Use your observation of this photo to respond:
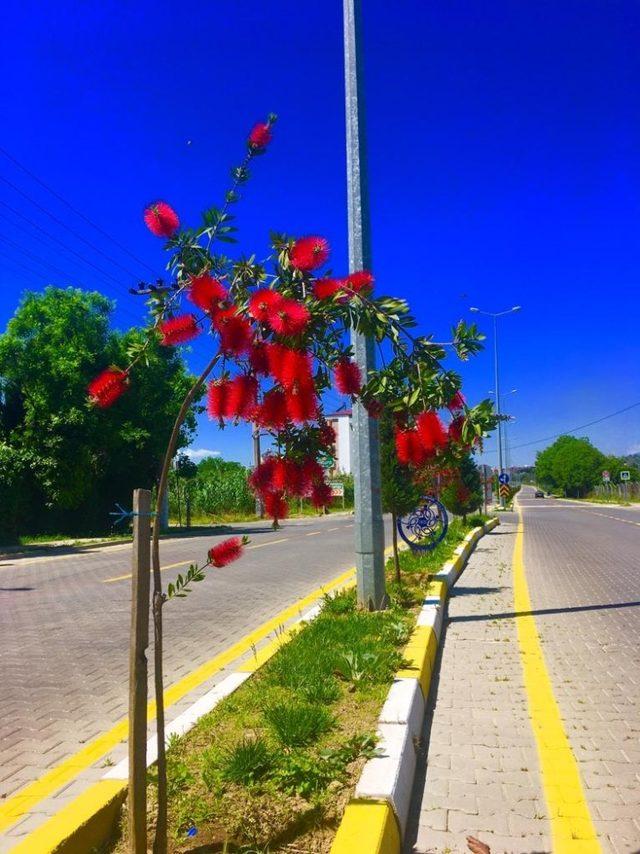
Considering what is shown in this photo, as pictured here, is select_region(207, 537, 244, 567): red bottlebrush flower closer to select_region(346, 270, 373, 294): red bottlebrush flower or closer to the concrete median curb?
select_region(346, 270, 373, 294): red bottlebrush flower

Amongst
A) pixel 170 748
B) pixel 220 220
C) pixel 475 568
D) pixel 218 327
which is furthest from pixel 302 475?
pixel 475 568

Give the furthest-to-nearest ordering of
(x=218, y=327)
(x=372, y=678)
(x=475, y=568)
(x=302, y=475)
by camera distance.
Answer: (x=475, y=568)
(x=372, y=678)
(x=302, y=475)
(x=218, y=327)

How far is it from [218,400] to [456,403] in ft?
2.91

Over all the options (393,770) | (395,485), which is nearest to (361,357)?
(395,485)

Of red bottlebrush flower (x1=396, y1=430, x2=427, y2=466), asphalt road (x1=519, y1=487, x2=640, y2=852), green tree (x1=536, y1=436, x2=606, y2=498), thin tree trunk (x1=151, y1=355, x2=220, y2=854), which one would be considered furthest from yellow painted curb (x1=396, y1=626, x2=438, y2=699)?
green tree (x1=536, y1=436, x2=606, y2=498)

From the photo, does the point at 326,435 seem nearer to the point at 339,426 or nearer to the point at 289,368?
the point at 289,368

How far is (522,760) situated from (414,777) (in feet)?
2.19

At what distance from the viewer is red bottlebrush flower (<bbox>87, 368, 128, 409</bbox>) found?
234 cm

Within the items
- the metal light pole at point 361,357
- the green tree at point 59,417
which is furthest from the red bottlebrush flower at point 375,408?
the green tree at point 59,417

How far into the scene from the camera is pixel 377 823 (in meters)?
2.87

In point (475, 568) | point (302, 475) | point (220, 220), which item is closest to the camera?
point (302, 475)

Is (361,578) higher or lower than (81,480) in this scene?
lower

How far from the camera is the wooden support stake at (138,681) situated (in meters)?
2.47

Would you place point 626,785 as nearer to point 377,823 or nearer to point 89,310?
point 377,823
